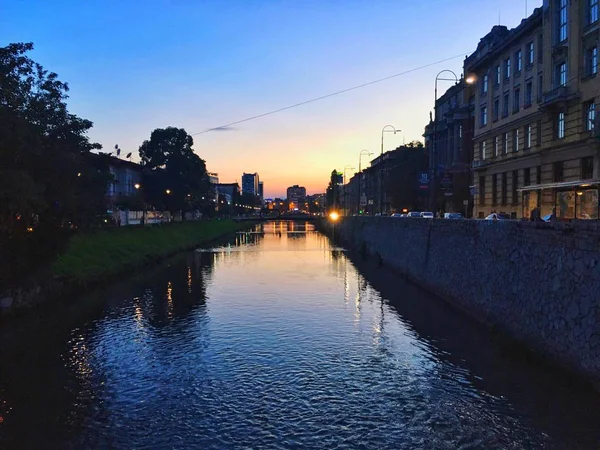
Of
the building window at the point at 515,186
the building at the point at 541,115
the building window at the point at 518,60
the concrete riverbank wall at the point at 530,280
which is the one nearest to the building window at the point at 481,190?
the building at the point at 541,115

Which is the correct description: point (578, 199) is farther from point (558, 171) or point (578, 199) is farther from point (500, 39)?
point (500, 39)

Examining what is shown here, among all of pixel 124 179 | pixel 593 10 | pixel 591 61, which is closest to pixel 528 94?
pixel 591 61

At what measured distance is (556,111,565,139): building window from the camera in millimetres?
44781

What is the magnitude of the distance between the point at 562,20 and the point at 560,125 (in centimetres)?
915

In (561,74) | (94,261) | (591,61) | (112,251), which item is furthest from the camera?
(561,74)

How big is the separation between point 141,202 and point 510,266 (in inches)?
2733

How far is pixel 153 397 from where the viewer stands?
14234mm

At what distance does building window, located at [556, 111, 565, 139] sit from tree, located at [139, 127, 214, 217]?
61712 millimetres

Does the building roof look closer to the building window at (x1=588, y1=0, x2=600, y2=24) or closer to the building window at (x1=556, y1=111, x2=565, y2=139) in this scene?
the building window at (x1=588, y1=0, x2=600, y2=24)

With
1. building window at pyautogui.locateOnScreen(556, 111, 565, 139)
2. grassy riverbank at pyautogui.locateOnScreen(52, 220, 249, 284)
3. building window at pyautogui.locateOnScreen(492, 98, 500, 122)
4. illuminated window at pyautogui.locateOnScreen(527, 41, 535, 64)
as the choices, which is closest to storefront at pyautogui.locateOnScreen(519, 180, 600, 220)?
building window at pyautogui.locateOnScreen(556, 111, 565, 139)

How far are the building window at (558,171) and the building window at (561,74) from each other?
22.8 feet

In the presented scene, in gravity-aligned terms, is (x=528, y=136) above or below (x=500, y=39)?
below

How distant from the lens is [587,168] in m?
41.0

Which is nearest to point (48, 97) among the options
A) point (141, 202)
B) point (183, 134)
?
point (141, 202)
